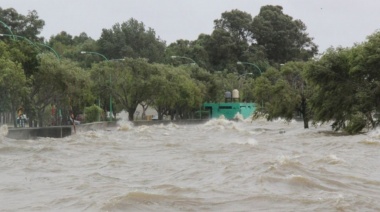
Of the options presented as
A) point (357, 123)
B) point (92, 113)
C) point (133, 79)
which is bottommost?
point (357, 123)

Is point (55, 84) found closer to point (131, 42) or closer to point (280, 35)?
point (131, 42)

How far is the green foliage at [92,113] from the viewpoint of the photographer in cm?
6047

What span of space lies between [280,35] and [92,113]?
51.5 metres

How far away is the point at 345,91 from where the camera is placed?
39.0 metres

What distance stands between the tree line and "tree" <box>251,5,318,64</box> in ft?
0.49

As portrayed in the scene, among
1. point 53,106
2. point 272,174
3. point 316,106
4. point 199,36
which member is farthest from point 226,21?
point 272,174

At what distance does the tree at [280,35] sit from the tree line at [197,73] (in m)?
0.15

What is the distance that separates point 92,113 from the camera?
6075 cm

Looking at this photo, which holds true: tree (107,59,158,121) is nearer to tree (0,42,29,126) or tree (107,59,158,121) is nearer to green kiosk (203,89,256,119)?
tree (0,42,29,126)

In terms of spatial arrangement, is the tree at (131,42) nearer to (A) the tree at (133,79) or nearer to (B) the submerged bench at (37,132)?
(A) the tree at (133,79)

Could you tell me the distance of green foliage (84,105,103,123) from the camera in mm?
60469

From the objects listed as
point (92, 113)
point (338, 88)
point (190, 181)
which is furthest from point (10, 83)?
point (190, 181)

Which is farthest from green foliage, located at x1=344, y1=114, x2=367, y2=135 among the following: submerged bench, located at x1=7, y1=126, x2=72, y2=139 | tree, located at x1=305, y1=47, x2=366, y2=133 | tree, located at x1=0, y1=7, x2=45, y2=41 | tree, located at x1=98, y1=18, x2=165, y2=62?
tree, located at x1=98, y1=18, x2=165, y2=62

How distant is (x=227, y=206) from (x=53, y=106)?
40293 mm
